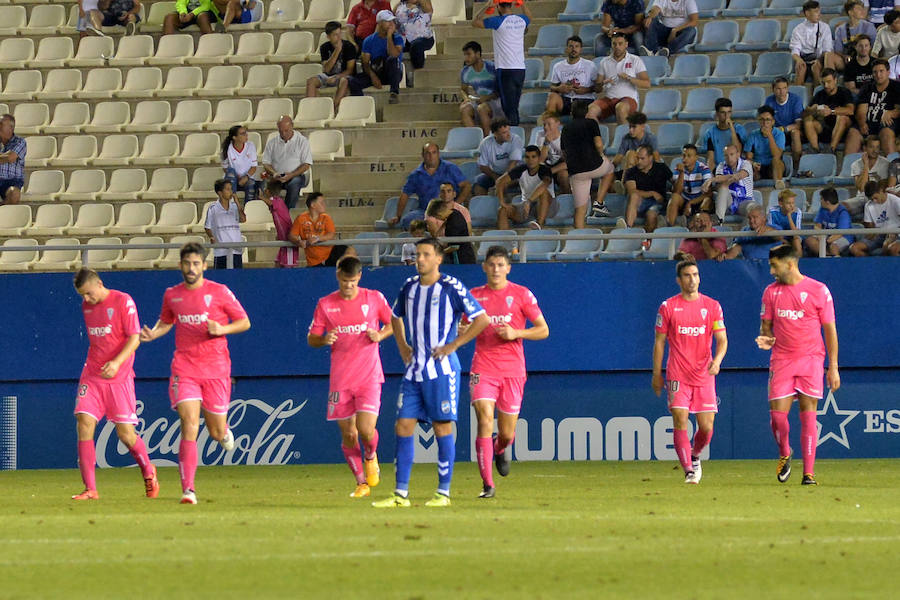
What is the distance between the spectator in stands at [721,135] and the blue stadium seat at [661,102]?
1.80 meters

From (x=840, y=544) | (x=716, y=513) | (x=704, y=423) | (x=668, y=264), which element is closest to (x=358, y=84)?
(x=668, y=264)

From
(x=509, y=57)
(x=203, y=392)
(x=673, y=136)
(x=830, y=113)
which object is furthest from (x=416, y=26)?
(x=203, y=392)

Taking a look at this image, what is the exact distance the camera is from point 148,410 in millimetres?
19594

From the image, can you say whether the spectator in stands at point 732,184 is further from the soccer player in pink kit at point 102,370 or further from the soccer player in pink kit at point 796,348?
the soccer player in pink kit at point 102,370

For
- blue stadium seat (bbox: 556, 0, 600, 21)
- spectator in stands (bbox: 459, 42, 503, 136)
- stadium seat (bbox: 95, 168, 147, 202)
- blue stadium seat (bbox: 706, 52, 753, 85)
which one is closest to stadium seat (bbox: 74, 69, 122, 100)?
stadium seat (bbox: 95, 168, 147, 202)

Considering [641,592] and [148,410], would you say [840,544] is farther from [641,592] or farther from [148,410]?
[148,410]

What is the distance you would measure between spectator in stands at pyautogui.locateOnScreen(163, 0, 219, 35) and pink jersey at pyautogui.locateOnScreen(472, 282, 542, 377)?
13.5 metres

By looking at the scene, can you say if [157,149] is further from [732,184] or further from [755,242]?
[755,242]

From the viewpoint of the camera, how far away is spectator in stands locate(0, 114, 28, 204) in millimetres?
22719

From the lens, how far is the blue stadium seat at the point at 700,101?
71.3 ft

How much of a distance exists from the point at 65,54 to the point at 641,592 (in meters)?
20.6

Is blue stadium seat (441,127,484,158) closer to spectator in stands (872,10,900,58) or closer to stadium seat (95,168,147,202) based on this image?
stadium seat (95,168,147,202)

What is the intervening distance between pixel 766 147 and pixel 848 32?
2.56m

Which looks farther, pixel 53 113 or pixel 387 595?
pixel 53 113
